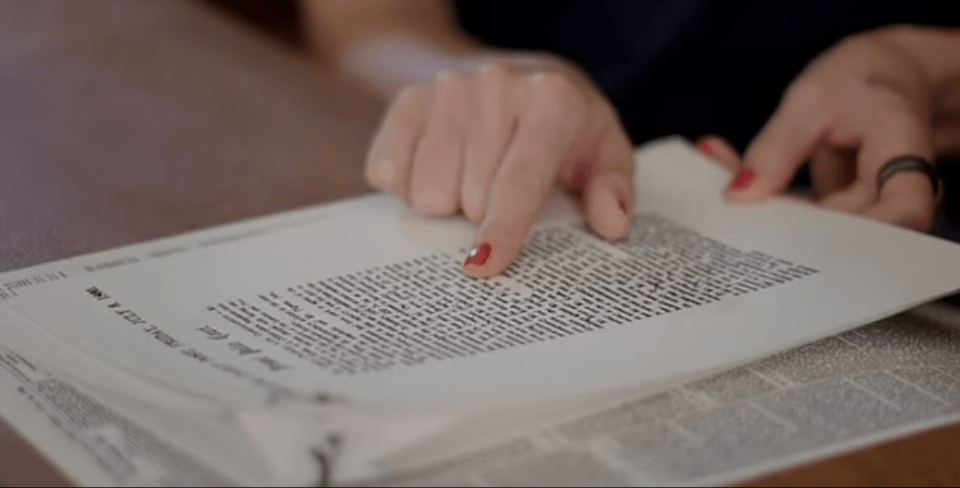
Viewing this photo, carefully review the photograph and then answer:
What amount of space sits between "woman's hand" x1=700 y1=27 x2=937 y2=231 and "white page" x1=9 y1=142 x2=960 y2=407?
0.13ft

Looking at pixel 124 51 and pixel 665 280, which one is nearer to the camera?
pixel 665 280

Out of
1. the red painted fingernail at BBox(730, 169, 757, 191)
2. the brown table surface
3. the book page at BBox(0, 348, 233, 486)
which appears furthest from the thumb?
the book page at BBox(0, 348, 233, 486)

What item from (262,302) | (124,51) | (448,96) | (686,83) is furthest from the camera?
(686,83)

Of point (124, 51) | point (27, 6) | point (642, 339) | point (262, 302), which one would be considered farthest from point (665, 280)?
point (27, 6)

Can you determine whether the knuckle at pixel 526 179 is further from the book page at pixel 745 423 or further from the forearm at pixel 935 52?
the forearm at pixel 935 52

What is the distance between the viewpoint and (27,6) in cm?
96

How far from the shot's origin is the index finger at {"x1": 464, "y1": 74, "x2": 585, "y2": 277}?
54 cm

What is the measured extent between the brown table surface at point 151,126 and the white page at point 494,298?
9 cm

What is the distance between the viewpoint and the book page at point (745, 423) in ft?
1.24

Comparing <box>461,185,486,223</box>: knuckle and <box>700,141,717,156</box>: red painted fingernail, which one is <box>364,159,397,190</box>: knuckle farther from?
<box>700,141,717,156</box>: red painted fingernail

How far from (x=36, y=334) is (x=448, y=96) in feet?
0.94

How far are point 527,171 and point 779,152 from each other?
0.18 meters

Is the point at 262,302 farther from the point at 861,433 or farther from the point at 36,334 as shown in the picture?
the point at 861,433

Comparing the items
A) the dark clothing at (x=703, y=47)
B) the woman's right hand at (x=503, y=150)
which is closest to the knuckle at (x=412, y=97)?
the woman's right hand at (x=503, y=150)
